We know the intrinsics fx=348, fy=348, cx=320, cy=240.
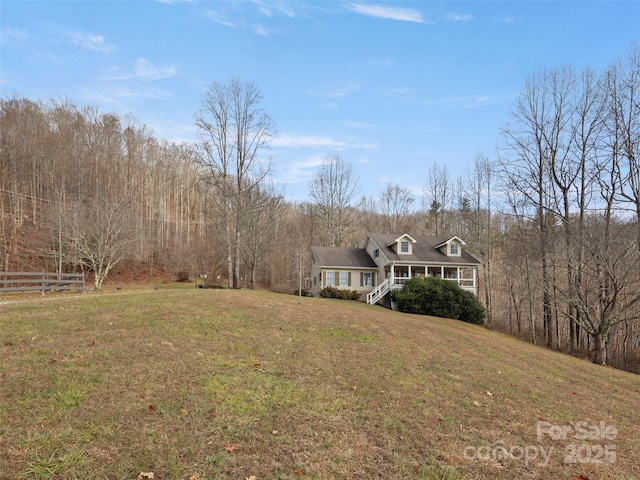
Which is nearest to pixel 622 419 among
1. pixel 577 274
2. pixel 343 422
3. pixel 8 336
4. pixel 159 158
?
pixel 343 422

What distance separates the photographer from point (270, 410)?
4535mm

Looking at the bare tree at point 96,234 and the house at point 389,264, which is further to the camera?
the house at point 389,264

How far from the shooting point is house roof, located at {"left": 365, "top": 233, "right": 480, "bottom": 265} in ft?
91.3

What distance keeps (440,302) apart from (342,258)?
932cm

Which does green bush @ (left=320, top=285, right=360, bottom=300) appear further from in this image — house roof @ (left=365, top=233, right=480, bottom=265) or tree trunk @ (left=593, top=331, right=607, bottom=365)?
tree trunk @ (left=593, top=331, right=607, bottom=365)

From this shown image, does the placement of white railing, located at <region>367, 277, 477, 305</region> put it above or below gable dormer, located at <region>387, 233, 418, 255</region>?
below

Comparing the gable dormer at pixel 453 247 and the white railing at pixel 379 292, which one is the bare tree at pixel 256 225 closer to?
the white railing at pixel 379 292

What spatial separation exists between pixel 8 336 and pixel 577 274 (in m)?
22.6

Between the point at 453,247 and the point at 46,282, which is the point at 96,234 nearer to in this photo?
the point at 46,282

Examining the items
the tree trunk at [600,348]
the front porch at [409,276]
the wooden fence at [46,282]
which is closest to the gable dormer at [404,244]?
the front porch at [409,276]

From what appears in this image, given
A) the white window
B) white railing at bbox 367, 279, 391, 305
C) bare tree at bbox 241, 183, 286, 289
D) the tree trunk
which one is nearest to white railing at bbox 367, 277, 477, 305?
white railing at bbox 367, 279, 391, 305

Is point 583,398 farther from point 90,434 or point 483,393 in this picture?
point 90,434

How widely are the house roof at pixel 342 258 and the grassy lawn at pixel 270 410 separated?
19.9 m

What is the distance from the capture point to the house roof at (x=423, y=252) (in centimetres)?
2783
